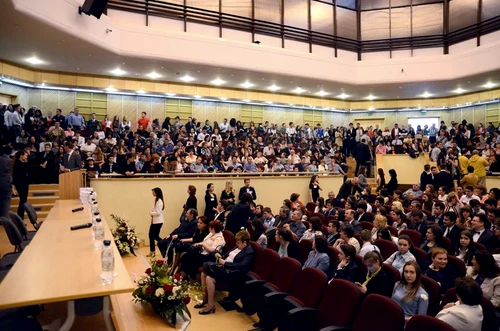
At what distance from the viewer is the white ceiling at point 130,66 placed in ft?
36.1

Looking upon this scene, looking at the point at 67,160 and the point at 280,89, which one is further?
the point at 280,89

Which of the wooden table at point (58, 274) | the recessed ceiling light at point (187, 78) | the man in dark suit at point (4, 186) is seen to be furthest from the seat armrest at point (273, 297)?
the recessed ceiling light at point (187, 78)

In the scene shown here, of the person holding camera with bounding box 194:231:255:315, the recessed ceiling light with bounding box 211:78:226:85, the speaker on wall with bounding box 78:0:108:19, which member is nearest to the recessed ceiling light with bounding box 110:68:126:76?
the recessed ceiling light with bounding box 211:78:226:85

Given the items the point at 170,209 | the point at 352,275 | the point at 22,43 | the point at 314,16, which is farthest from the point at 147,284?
the point at 314,16

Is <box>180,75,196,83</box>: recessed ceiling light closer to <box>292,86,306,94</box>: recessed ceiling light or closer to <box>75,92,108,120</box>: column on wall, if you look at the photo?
<box>75,92,108,120</box>: column on wall

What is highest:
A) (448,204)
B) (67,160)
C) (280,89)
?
(280,89)

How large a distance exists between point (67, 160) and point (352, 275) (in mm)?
7862

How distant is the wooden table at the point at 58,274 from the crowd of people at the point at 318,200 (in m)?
1.94

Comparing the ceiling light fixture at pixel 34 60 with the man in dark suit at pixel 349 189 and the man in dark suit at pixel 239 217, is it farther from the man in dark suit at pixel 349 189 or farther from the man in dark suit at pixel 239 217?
the man in dark suit at pixel 349 189

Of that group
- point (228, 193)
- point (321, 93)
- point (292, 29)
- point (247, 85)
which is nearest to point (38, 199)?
point (228, 193)

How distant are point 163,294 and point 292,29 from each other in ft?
49.8

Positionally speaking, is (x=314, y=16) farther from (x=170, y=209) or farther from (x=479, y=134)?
(x=170, y=209)

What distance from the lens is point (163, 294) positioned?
13.8 feet

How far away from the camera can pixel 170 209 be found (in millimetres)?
9875
